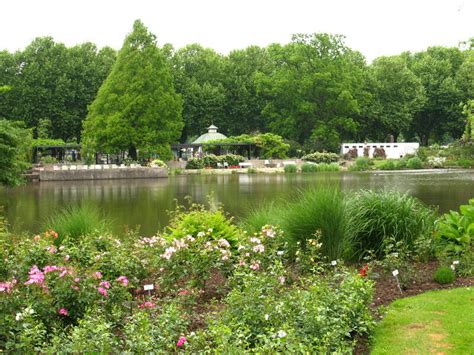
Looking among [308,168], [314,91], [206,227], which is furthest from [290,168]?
[206,227]

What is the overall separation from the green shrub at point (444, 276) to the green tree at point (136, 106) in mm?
40705

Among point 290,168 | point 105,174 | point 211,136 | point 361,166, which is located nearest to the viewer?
point 105,174

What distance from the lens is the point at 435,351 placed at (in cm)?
494

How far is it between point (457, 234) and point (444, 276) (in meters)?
1.26

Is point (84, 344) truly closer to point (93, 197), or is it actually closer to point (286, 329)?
point (286, 329)

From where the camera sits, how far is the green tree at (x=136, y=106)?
46594mm

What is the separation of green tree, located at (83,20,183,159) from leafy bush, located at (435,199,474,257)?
39.6 metres

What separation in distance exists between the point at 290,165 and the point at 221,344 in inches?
1605

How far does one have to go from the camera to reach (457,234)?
26.3ft

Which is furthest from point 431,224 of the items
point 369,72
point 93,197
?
point 369,72

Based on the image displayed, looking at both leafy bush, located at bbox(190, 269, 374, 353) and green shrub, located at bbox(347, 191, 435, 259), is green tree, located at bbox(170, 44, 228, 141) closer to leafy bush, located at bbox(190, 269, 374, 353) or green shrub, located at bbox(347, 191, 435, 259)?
green shrub, located at bbox(347, 191, 435, 259)

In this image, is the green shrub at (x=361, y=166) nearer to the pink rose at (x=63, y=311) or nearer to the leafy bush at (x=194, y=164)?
the leafy bush at (x=194, y=164)

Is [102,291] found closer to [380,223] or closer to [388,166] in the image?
[380,223]

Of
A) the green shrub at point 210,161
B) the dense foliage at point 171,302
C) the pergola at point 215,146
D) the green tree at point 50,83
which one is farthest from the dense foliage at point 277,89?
the dense foliage at point 171,302
